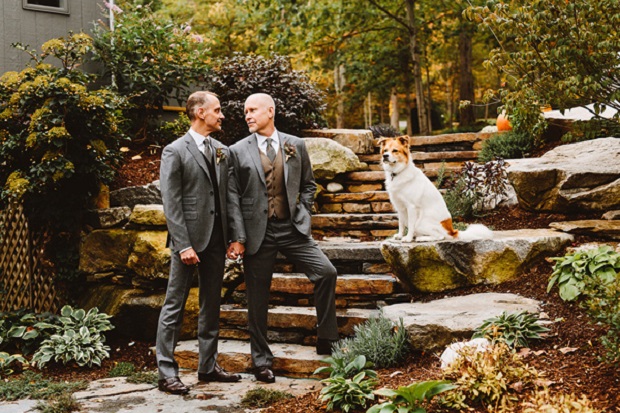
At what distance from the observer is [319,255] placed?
4789mm

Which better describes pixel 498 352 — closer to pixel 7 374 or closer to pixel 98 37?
pixel 7 374

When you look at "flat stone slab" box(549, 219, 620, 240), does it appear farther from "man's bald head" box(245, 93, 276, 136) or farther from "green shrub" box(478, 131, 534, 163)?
"man's bald head" box(245, 93, 276, 136)

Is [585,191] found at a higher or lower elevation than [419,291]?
higher

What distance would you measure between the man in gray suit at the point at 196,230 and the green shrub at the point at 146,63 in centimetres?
435

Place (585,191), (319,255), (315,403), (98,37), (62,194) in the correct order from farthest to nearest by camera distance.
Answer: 1. (98,37)
2. (62,194)
3. (585,191)
4. (319,255)
5. (315,403)

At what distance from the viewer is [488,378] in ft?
11.3

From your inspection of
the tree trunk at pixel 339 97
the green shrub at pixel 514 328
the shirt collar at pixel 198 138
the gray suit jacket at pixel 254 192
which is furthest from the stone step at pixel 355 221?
the tree trunk at pixel 339 97

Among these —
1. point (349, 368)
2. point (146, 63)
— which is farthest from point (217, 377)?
point (146, 63)

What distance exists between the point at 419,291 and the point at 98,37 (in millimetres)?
6426

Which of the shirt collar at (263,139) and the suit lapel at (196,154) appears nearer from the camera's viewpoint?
the suit lapel at (196,154)

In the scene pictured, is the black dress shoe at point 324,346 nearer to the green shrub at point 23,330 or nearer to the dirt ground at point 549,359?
the dirt ground at point 549,359

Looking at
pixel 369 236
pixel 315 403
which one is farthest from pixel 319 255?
pixel 369 236

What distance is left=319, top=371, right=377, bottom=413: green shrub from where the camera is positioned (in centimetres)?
376

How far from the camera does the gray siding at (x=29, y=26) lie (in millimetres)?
9109
